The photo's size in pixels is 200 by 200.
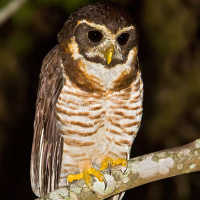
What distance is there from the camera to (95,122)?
105 inches

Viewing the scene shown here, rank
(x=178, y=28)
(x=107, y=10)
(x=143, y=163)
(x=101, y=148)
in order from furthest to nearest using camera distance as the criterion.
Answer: (x=178, y=28) < (x=101, y=148) < (x=107, y=10) < (x=143, y=163)

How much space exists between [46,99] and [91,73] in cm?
31

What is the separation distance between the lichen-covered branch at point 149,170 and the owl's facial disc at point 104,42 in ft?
1.88

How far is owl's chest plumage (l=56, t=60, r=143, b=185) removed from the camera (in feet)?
8.68

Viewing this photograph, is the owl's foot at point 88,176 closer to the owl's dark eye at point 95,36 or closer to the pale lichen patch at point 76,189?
the pale lichen patch at point 76,189

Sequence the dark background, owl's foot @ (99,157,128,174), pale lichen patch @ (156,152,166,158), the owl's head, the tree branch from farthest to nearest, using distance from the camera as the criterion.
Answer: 1. the dark background
2. owl's foot @ (99,157,128,174)
3. the owl's head
4. pale lichen patch @ (156,152,166,158)
5. the tree branch

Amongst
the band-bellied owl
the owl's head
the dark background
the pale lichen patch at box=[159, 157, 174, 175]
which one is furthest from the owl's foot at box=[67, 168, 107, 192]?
the dark background

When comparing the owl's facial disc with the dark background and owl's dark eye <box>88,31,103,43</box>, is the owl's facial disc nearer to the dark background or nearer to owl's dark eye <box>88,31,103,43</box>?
owl's dark eye <box>88,31,103,43</box>

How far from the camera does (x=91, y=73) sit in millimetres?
2705

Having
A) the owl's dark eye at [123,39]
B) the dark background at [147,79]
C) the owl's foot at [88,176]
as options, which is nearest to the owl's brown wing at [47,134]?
the owl's foot at [88,176]

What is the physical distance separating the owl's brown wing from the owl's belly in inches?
2.0

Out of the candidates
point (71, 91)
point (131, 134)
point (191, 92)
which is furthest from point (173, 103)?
point (71, 91)

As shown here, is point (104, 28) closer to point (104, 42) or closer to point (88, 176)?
point (104, 42)

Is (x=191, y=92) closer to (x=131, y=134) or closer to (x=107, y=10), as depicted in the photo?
(x=131, y=134)
